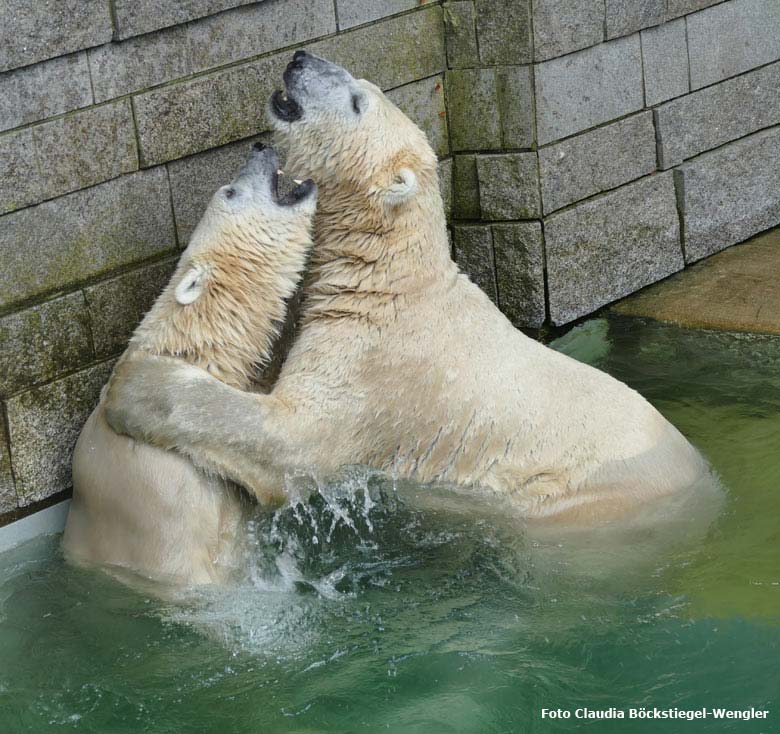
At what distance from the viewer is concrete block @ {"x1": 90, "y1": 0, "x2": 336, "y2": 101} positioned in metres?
5.20

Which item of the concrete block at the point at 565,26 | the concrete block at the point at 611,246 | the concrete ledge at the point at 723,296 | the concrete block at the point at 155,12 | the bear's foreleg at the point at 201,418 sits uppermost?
the concrete block at the point at 155,12

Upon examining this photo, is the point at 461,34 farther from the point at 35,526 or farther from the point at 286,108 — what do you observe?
the point at 35,526

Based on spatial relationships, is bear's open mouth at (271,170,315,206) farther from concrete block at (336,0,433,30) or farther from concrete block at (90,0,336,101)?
concrete block at (336,0,433,30)

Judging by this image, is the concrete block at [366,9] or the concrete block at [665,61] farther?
the concrete block at [665,61]

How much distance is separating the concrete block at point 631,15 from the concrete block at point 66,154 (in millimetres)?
2744

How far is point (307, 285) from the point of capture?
5270mm

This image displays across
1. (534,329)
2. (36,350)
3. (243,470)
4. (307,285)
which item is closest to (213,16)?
(307,285)

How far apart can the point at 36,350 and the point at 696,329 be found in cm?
354

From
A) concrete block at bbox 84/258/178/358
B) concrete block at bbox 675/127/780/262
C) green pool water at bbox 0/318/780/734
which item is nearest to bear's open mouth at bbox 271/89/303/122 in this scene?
concrete block at bbox 84/258/178/358

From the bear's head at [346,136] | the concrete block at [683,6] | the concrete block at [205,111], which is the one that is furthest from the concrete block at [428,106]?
the concrete block at [683,6]

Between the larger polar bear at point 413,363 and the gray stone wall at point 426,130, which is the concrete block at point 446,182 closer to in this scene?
the gray stone wall at point 426,130

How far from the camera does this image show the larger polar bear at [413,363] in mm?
5059

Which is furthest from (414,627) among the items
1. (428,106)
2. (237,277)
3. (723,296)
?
(723,296)

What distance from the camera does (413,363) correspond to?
16.6 ft
